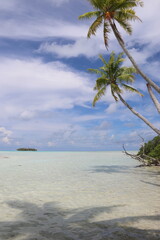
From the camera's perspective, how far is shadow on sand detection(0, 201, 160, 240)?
611cm

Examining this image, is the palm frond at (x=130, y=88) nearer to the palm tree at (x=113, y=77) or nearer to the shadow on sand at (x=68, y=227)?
the palm tree at (x=113, y=77)

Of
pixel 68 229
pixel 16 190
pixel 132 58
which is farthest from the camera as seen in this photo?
pixel 16 190

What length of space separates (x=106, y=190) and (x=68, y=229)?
6.73 m

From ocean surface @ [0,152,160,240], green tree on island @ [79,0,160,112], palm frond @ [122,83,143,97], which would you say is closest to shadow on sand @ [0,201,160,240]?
ocean surface @ [0,152,160,240]

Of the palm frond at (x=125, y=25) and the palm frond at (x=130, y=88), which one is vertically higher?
the palm frond at (x=125, y=25)

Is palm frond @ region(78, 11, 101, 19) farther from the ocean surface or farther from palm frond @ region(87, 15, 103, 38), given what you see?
the ocean surface

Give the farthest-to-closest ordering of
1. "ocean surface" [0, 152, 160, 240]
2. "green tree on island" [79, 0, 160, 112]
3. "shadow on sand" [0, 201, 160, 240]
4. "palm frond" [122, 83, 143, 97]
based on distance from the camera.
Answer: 1. "palm frond" [122, 83, 143, 97]
2. "green tree on island" [79, 0, 160, 112]
3. "ocean surface" [0, 152, 160, 240]
4. "shadow on sand" [0, 201, 160, 240]

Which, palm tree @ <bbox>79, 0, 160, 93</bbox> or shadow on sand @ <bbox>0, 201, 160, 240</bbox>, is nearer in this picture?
shadow on sand @ <bbox>0, 201, 160, 240</bbox>

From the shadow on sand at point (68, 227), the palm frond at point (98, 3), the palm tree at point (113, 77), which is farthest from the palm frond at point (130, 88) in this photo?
the shadow on sand at point (68, 227)

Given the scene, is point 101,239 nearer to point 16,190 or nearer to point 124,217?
point 124,217

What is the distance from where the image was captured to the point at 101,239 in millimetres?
5992

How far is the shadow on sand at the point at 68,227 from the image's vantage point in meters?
6.11

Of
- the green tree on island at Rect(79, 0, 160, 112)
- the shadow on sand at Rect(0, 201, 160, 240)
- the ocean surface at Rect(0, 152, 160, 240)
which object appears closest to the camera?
the shadow on sand at Rect(0, 201, 160, 240)

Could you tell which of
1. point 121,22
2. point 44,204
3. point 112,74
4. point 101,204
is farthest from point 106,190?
point 112,74
